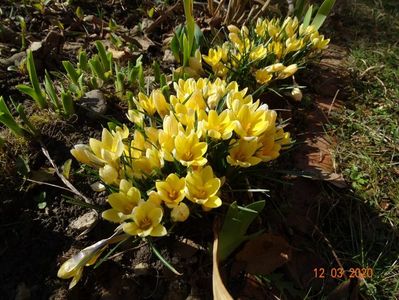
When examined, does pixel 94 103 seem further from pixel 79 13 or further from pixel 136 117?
pixel 79 13

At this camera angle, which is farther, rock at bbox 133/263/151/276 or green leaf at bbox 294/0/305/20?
green leaf at bbox 294/0/305/20

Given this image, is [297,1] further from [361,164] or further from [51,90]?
[51,90]

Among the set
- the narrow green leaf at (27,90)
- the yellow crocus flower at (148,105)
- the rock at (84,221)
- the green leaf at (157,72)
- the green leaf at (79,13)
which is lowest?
the rock at (84,221)

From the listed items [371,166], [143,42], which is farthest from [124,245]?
[143,42]

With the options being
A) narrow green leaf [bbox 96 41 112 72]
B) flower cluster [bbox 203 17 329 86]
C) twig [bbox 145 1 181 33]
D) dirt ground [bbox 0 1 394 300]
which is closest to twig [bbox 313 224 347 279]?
dirt ground [bbox 0 1 394 300]

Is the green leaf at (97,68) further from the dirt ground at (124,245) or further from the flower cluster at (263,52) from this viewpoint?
the flower cluster at (263,52)

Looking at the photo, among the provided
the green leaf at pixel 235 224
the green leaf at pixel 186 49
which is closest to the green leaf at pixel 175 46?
the green leaf at pixel 186 49

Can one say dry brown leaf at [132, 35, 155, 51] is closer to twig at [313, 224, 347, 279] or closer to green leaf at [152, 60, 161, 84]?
green leaf at [152, 60, 161, 84]

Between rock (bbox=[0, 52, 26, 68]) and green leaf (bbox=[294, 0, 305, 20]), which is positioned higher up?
rock (bbox=[0, 52, 26, 68])
